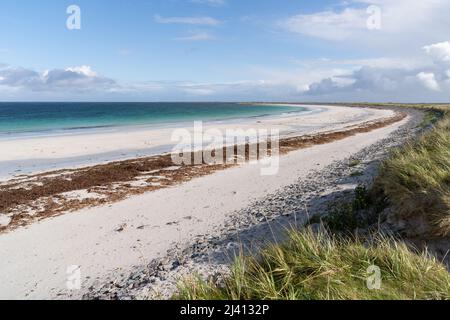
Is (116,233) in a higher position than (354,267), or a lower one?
lower

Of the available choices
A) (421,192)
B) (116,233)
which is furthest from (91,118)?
(421,192)

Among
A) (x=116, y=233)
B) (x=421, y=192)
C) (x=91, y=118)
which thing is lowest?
(x=116, y=233)

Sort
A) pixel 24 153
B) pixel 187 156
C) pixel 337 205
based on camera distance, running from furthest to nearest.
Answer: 1. pixel 24 153
2. pixel 187 156
3. pixel 337 205

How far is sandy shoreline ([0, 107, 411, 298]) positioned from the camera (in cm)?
564

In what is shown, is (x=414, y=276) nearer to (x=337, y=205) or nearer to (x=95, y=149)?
(x=337, y=205)

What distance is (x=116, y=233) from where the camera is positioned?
7383 mm

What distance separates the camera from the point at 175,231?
742cm

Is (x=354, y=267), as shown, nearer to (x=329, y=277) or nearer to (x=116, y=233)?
(x=329, y=277)

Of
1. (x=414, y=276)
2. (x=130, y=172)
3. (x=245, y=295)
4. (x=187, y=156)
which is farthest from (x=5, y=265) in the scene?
(x=187, y=156)

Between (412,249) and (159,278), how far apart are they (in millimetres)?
3826

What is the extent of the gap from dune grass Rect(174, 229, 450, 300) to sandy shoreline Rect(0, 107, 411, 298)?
8.24ft

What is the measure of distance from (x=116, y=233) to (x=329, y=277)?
5.19m

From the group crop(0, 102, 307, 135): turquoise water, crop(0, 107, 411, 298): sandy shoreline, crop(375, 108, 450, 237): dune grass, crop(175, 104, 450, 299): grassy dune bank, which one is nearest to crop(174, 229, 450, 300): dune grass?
crop(175, 104, 450, 299): grassy dune bank

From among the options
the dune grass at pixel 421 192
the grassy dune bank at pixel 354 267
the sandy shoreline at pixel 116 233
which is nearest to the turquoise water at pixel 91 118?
the sandy shoreline at pixel 116 233
